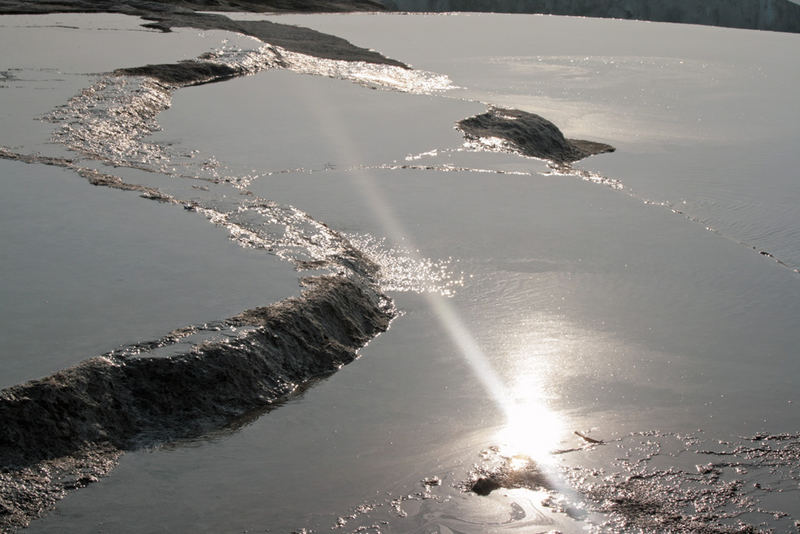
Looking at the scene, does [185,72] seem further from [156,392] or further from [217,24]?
[156,392]

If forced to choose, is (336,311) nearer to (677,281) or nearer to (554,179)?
(677,281)

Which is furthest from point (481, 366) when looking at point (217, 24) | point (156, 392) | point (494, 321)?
point (217, 24)

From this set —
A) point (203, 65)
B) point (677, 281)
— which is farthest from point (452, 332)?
point (203, 65)

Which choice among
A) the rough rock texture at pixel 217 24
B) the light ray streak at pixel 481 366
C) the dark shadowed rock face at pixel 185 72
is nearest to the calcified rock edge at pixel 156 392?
the light ray streak at pixel 481 366

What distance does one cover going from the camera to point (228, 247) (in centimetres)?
441

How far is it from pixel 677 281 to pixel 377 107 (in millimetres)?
4323

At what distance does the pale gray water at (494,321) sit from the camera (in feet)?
9.57

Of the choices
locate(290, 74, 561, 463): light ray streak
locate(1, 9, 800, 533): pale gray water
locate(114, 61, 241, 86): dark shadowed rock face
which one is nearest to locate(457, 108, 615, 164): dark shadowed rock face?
locate(1, 9, 800, 533): pale gray water

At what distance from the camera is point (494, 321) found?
431 cm

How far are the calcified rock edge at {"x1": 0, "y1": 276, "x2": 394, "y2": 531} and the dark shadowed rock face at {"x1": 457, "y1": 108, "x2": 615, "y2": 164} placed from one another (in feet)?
12.7

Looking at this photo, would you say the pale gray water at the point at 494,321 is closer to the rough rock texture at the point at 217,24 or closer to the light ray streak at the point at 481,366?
the light ray streak at the point at 481,366

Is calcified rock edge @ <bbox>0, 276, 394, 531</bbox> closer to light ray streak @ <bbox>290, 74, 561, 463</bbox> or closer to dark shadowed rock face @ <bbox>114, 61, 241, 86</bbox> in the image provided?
light ray streak @ <bbox>290, 74, 561, 463</bbox>

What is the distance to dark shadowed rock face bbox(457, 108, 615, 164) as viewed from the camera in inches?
301

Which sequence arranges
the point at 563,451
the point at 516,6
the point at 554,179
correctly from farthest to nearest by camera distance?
the point at 516,6 < the point at 554,179 < the point at 563,451
